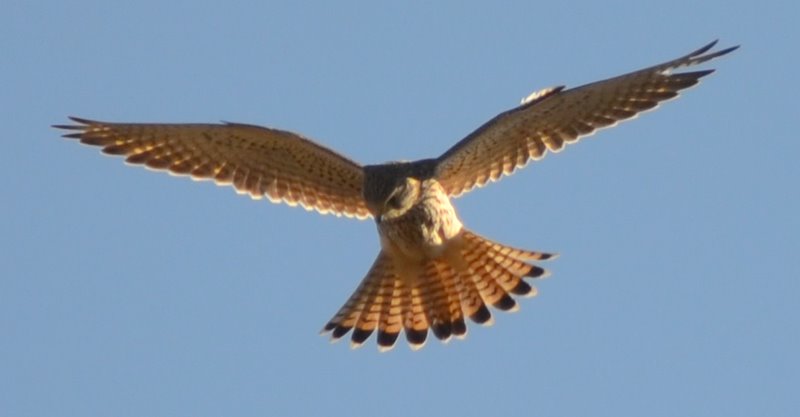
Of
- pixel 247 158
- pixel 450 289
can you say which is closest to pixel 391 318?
pixel 450 289

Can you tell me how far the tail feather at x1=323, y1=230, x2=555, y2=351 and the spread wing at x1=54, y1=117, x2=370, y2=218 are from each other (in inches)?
23.0

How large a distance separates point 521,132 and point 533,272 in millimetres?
960

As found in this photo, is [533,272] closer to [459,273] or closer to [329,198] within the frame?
[459,273]

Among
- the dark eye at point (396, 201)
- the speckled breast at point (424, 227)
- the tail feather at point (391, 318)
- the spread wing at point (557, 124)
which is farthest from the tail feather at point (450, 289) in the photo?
the dark eye at point (396, 201)

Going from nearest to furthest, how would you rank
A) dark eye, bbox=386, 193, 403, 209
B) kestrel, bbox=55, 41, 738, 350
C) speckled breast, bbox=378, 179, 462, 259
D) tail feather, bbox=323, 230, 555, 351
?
dark eye, bbox=386, 193, 403, 209 → speckled breast, bbox=378, 179, 462, 259 → kestrel, bbox=55, 41, 738, 350 → tail feather, bbox=323, 230, 555, 351

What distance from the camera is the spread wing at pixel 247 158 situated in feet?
36.7

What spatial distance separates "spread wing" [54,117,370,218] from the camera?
11.2 metres

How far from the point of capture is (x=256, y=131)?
11070 millimetres

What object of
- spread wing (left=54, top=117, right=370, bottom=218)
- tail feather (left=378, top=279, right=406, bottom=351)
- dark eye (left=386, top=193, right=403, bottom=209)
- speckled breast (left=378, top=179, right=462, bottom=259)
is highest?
spread wing (left=54, top=117, right=370, bottom=218)

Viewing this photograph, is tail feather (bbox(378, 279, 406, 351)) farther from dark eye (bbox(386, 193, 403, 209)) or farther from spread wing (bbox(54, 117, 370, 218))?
dark eye (bbox(386, 193, 403, 209))

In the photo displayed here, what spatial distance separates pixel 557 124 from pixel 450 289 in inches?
51.8

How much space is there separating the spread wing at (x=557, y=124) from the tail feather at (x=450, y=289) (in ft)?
1.45

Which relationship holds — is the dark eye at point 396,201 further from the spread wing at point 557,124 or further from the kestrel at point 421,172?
the spread wing at point 557,124

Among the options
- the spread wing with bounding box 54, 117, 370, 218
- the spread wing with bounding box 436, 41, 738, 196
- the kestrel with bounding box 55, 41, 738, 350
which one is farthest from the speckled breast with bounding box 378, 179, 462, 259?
the spread wing with bounding box 54, 117, 370, 218
